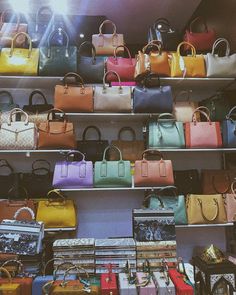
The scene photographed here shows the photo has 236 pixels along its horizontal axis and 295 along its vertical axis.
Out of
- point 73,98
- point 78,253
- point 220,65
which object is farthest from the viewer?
point 220,65

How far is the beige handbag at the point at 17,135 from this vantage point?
356cm

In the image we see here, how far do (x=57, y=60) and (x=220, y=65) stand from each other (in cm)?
173

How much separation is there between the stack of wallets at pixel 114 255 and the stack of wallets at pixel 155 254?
0.17ft

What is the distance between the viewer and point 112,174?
11.7 ft

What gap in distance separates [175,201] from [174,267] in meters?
0.93

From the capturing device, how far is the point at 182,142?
12.3 ft

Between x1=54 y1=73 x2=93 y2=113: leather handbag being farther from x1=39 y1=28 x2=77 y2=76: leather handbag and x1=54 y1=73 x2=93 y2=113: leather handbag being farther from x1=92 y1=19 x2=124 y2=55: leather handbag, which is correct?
x1=92 y1=19 x2=124 y2=55: leather handbag

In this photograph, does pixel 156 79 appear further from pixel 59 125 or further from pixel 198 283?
pixel 198 283

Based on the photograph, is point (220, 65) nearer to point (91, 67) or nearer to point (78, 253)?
point (91, 67)

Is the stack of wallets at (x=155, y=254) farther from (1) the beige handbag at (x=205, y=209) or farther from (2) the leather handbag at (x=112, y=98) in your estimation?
(2) the leather handbag at (x=112, y=98)

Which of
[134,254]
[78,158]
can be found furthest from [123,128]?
[134,254]

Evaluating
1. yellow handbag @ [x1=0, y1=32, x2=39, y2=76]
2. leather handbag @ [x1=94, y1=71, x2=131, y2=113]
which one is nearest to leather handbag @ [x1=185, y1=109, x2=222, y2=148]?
leather handbag @ [x1=94, y1=71, x2=131, y2=113]

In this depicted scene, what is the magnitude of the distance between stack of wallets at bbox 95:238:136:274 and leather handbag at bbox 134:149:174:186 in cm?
85

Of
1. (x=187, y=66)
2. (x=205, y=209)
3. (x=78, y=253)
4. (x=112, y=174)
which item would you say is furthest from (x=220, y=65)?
(x=78, y=253)
